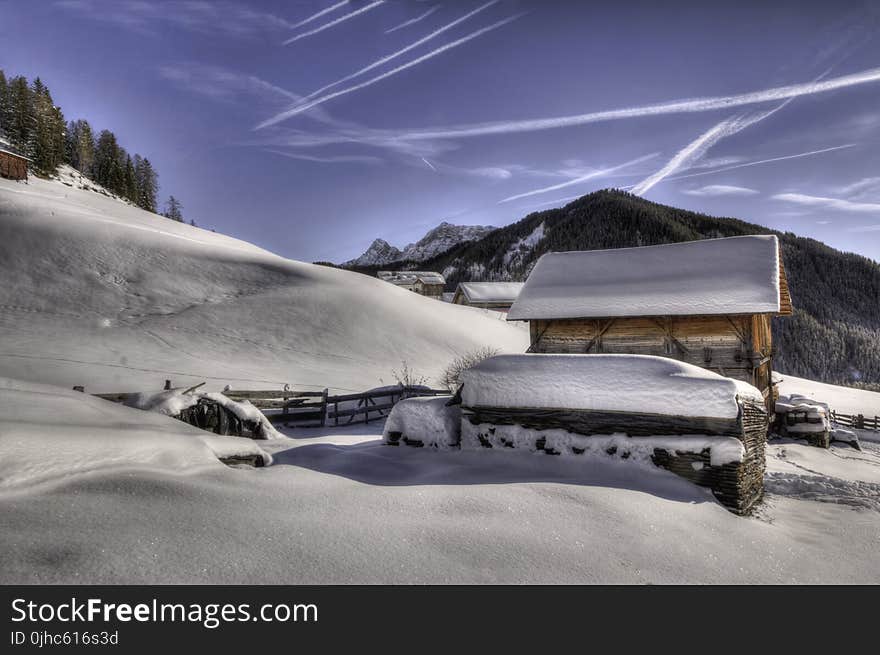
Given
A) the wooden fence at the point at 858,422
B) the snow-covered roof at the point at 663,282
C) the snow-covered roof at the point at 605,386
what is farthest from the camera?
the wooden fence at the point at 858,422

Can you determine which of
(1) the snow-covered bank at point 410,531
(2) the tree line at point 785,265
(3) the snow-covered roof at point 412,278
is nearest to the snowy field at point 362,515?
(1) the snow-covered bank at point 410,531

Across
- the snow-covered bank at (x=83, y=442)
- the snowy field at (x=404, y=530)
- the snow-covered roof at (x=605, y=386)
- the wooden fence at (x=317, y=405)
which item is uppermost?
the snow-covered roof at (x=605, y=386)

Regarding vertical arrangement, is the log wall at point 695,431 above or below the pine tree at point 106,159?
below

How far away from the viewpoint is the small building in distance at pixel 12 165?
54375mm

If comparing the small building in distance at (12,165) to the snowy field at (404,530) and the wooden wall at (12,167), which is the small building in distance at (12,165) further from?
the snowy field at (404,530)

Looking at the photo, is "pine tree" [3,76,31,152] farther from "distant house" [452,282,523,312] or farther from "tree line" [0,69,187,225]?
"distant house" [452,282,523,312]

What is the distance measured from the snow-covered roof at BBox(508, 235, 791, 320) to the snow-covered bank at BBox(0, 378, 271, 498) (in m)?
15.3

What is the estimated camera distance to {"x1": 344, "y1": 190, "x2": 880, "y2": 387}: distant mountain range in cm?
7912

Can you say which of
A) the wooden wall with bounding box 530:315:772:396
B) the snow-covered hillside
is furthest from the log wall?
the snow-covered hillside

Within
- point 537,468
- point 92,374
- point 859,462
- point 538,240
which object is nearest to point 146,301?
point 92,374

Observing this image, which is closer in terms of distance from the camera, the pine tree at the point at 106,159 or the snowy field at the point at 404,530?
the snowy field at the point at 404,530

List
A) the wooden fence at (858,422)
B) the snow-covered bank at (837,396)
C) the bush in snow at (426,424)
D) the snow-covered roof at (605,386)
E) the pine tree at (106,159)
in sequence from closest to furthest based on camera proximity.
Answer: the snow-covered roof at (605,386), the bush in snow at (426,424), the wooden fence at (858,422), the snow-covered bank at (837,396), the pine tree at (106,159)

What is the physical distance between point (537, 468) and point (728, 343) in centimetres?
1464

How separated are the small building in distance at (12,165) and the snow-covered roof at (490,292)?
56.9 metres
